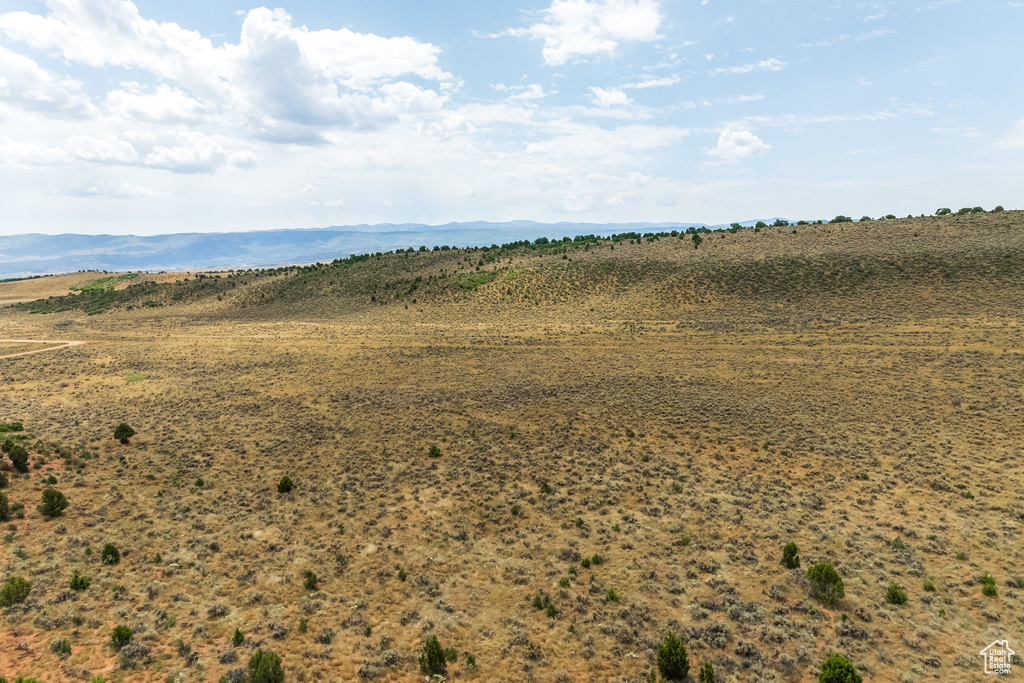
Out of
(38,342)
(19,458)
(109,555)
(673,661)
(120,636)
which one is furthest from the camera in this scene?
(38,342)

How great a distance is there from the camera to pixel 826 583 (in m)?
12.7

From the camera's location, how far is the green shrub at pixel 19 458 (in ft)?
63.1

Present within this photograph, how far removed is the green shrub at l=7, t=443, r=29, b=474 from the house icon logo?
108 feet

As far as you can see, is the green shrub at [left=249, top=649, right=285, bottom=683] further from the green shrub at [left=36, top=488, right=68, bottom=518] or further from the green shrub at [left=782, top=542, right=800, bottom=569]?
the green shrub at [left=782, top=542, right=800, bottom=569]

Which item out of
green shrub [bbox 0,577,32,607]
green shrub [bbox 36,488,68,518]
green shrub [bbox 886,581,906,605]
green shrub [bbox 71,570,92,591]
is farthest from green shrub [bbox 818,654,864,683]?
green shrub [bbox 36,488,68,518]

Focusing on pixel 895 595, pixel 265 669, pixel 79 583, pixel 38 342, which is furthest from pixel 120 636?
pixel 38 342

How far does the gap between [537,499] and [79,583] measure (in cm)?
1443

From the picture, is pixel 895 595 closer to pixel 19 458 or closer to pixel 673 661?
pixel 673 661

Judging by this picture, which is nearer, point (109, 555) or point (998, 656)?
point (998, 656)

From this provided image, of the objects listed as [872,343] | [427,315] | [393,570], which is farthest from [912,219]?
[393,570]

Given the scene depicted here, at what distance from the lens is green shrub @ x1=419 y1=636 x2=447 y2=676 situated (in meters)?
10.6

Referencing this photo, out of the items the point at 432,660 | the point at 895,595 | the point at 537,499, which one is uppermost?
the point at 895,595

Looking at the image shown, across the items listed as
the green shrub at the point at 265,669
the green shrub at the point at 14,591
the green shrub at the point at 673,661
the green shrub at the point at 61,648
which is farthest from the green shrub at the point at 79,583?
the green shrub at the point at 673,661

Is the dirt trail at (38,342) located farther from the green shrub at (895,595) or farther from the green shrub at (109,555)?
the green shrub at (895,595)
